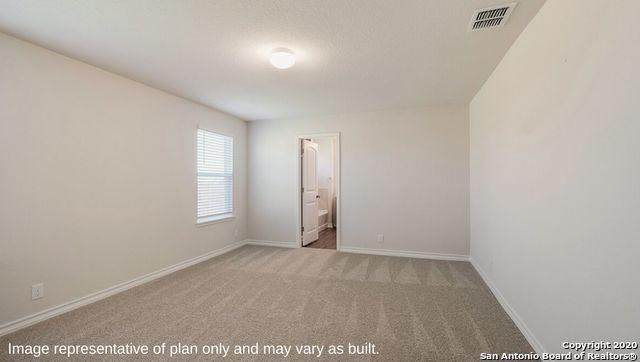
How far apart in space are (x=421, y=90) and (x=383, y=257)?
8.52 ft

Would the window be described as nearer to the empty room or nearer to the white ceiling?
the empty room

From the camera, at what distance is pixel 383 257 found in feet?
13.8

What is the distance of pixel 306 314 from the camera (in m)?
2.42

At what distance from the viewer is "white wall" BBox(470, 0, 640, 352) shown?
1.09 meters

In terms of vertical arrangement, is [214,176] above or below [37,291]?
above

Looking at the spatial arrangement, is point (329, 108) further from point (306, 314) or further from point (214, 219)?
point (306, 314)

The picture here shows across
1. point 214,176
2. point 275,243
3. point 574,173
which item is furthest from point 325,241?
point 574,173

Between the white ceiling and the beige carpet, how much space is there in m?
2.42

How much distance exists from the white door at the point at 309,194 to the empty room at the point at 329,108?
36.8 inches

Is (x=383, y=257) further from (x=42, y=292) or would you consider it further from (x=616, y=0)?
(x=42, y=292)

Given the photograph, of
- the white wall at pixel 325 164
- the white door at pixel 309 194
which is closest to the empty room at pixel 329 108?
the white door at pixel 309 194

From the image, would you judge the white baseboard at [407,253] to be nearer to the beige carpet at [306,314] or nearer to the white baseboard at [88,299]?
the beige carpet at [306,314]

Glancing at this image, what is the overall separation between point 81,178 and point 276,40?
2369mm

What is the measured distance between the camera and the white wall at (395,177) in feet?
13.2
